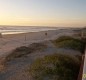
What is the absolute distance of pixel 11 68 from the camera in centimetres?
1009

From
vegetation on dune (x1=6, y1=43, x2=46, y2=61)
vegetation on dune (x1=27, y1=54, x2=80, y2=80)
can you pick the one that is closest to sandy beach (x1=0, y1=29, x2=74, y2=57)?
vegetation on dune (x1=6, y1=43, x2=46, y2=61)

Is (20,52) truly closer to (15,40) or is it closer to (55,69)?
(55,69)

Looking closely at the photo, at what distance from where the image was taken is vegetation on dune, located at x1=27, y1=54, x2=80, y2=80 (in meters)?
8.62

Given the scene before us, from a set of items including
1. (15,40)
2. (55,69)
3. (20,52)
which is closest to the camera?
(55,69)

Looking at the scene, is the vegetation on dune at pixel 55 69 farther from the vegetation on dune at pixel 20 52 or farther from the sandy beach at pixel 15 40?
the sandy beach at pixel 15 40

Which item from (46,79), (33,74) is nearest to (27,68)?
(33,74)

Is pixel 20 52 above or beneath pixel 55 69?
beneath

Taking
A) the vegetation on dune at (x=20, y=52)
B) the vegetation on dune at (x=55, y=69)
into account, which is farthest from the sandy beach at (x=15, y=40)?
the vegetation on dune at (x=55, y=69)

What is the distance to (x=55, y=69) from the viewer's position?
916cm

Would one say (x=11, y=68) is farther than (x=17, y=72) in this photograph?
Yes

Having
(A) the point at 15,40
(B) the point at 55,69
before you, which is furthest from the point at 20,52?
(A) the point at 15,40

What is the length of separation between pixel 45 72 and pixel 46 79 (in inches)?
21.5

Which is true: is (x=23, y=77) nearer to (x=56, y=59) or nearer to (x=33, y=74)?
(x=33, y=74)

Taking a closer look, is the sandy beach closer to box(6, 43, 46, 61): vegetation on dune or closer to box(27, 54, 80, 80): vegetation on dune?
box(6, 43, 46, 61): vegetation on dune
